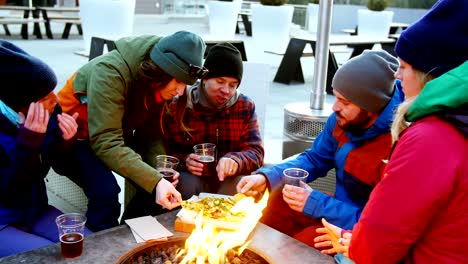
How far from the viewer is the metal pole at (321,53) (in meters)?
4.13

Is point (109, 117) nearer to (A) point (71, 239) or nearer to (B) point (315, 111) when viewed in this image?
(A) point (71, 239)

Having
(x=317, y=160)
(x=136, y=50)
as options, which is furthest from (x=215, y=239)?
(x=136, y=50)

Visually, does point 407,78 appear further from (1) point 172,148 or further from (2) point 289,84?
(2) point 289,84

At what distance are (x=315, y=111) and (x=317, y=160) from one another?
5.19 ft

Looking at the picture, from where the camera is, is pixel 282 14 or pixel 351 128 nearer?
pixel 351 128

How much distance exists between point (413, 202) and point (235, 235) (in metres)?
0.82

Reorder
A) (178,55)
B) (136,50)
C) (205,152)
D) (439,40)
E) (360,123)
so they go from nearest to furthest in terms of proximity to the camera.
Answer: (439,40) → (360,123) → (178,55) → (136,50) → (205,152)

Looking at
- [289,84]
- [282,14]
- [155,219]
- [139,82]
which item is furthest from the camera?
[282,14]

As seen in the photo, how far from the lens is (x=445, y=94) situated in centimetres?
147

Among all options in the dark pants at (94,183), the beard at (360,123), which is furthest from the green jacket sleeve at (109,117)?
the beard at (360,123)

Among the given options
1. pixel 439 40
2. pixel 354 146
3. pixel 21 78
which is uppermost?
pixel 439 40

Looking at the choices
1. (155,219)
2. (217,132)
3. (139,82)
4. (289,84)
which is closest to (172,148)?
(217,132)

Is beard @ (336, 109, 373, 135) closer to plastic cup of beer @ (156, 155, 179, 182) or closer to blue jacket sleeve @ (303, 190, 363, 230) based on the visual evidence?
blue jacket sleeve @ (303, 190, 363, 230)

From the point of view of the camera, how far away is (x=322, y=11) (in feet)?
13.6
